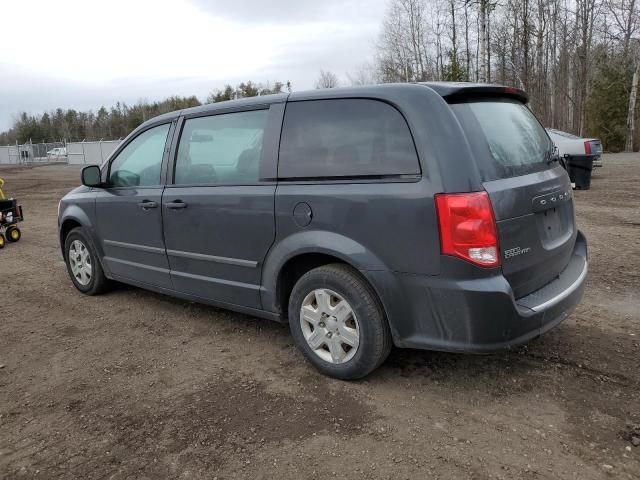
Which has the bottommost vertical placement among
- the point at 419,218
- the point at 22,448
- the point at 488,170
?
the point at 22,448

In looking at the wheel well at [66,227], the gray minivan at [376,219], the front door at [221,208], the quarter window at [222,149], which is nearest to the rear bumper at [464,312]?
the gray minivan at [376,219]

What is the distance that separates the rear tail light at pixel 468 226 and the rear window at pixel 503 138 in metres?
0.20

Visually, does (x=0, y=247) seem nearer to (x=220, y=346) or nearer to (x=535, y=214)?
(x=220, y=346)

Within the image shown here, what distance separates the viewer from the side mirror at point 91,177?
4.98m

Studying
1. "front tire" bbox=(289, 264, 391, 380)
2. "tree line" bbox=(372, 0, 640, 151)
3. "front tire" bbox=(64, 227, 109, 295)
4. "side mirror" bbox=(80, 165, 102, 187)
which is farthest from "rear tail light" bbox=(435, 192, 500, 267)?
"tree line" bbox=(372, 0, 640, 151)

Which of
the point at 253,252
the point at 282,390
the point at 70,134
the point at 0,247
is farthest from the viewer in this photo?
the point at 70,134

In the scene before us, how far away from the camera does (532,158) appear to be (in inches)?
132

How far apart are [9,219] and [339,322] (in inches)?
299

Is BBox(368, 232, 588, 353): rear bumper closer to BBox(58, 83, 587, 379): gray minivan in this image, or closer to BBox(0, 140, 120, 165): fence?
BBox(58, 83, 587, 379): gray minivan

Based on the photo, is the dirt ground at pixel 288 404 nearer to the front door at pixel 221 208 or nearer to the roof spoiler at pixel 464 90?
the front door at pixel 221 208

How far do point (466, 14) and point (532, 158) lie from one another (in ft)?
132

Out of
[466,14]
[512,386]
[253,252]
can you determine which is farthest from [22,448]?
[466,14]

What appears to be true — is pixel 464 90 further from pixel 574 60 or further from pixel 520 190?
pixel 574 60

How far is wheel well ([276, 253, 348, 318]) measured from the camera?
3477 millimetres
